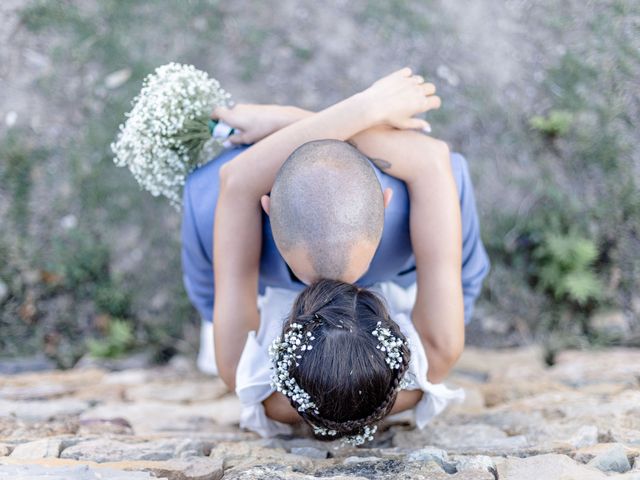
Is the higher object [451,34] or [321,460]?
[451,34]

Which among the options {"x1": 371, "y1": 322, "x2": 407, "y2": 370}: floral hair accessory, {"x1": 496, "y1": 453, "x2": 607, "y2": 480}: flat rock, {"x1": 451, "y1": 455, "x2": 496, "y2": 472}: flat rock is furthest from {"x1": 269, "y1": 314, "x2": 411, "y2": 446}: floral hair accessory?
{"x1": 496, "y1": 453, "x2": 607, "y2": 480}: flat rock

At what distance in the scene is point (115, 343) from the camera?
471cm

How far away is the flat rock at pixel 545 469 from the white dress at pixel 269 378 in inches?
20.1

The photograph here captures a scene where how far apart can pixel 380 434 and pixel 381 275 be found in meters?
0.77

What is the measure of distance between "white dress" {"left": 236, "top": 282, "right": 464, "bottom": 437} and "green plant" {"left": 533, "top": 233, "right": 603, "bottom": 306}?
6.02 feet

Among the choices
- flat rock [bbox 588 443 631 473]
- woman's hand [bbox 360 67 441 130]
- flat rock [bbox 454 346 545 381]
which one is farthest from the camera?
flat rock [bbox 454 346 545 381]

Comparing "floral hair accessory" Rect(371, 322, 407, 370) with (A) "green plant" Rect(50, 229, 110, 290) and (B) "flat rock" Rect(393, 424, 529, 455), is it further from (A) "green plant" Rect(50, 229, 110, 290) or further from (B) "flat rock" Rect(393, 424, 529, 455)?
(A) "green plant" Rect(50, 229, 110, 290)

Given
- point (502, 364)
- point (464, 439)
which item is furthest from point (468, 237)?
point (502, 364)

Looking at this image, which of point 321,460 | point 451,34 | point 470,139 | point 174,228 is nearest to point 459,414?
point 321,460

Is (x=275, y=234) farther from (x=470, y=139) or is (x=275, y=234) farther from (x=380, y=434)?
(x=470, y=139)

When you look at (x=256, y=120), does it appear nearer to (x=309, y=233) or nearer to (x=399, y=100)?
(x=399, y=100)

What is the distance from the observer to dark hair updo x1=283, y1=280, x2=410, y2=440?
2201 mm

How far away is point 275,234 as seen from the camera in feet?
7.96

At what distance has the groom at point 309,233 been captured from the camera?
239 centimetres
